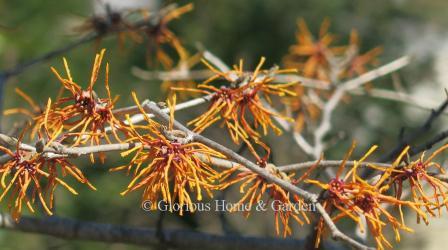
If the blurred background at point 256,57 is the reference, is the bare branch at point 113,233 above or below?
below

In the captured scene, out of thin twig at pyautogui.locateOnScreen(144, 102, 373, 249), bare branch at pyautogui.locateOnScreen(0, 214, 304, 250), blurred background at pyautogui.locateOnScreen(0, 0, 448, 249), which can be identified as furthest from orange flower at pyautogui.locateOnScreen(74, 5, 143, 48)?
blurred background at pyautogui.locateOnScreen(0, 0, 448, 249)

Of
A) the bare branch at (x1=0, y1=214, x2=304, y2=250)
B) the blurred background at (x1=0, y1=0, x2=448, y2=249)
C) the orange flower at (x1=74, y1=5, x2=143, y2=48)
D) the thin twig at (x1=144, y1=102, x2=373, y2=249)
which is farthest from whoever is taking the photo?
the blurred background at (x1=0, y1=0, x2=448, y2=249)

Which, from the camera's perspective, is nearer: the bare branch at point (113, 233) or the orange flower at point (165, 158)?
the orange flower at point (165, 158)

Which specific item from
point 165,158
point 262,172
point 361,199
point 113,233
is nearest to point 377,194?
point 361,199

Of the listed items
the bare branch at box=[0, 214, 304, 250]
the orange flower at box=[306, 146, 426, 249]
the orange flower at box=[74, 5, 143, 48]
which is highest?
the orange flower at box=[74, 5, 143, 48]

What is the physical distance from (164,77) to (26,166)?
1.01m

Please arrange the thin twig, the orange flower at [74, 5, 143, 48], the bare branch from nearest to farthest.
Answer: the thin twig, the bare branch, the orange flower at [74, 5, 143, 48]

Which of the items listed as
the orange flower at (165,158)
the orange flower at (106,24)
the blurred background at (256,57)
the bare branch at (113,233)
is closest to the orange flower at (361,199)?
the orange flower at (165,158)

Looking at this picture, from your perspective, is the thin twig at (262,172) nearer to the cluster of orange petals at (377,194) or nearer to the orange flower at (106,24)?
the cluster of orange petals at (377,194)

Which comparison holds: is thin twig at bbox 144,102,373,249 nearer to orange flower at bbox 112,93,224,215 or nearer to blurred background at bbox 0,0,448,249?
orange flower at bbox 112,93,224,215

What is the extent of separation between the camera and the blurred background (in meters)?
3.26

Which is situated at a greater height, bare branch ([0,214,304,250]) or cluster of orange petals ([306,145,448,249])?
bare branch ([0,214,304,250])

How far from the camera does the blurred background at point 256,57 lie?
326 cm

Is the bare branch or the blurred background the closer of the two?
the bare branch
